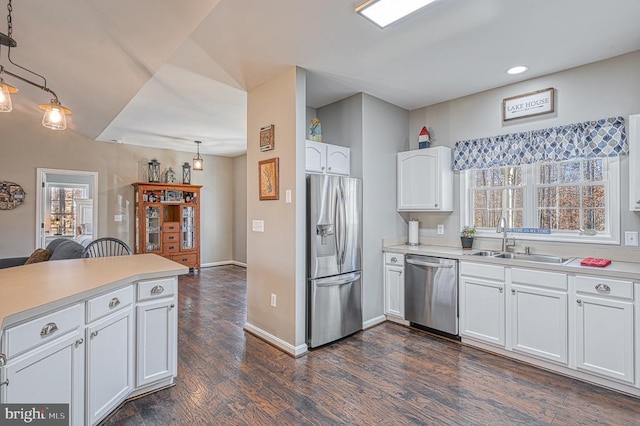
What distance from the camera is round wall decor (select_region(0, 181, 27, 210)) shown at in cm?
523

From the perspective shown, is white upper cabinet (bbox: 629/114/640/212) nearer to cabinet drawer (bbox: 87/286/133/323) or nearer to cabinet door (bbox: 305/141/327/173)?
cabinet door (bbox: 305/141/327/173)

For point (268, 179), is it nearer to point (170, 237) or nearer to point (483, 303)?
point (483, 303)

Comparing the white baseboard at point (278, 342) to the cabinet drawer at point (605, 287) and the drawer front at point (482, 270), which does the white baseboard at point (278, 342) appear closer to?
the drawer front at point (482, 270)

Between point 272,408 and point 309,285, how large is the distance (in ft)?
3.80

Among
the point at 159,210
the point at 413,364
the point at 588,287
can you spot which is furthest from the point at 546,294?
the point at 159,210

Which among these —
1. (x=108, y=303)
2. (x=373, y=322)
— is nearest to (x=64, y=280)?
(x=108, y=303)

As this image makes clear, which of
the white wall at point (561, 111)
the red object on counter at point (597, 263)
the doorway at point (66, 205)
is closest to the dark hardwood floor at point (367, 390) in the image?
the red object on counter at point (597, 263)

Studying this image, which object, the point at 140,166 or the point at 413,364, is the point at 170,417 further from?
the point at 140,166

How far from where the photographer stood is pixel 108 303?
1.95 metres

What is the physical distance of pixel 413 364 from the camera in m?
2.79

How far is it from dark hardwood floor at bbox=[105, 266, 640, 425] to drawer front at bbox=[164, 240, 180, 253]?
12.0ft

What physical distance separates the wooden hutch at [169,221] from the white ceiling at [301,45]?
104 inches

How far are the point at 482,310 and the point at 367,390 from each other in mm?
1420

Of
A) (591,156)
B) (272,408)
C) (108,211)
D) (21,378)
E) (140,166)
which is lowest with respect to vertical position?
(272,408)
